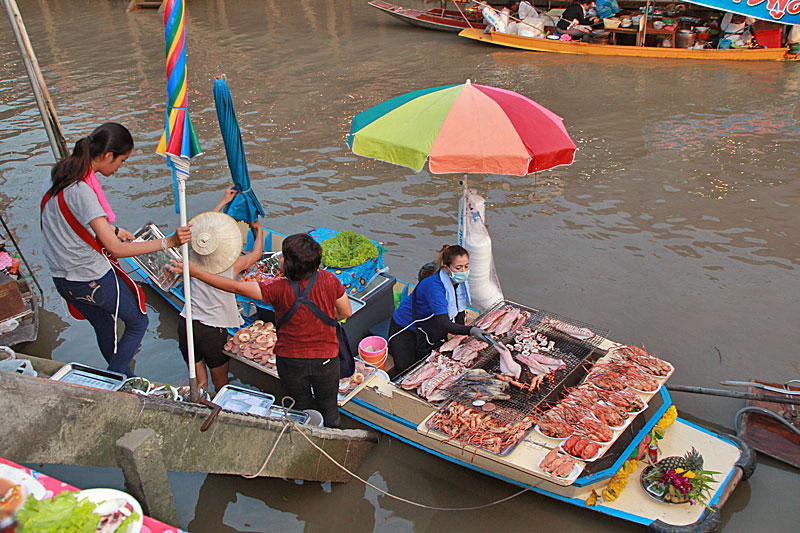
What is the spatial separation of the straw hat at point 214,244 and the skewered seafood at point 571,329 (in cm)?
295

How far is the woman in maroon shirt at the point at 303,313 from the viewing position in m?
3.76

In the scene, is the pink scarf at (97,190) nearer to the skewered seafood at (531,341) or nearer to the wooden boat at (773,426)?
the skewered seafood at (531,341)

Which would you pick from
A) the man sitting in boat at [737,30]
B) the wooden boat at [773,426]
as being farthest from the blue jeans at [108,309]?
the man sitting in boat at [737,30]

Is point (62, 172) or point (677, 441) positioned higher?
point (62, 172)

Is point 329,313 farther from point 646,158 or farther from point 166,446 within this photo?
point 646,158

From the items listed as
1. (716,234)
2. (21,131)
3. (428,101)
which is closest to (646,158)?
(716,234)

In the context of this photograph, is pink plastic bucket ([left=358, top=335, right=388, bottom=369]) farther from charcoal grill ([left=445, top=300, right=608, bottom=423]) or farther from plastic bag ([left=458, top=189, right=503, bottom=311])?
plastic bag ([left=458, top=189, right=503, bottom=311])

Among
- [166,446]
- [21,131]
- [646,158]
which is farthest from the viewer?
→ [21,131]

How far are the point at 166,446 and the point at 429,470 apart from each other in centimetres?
241

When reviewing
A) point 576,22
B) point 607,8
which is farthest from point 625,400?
point 607,8

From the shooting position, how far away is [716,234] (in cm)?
841

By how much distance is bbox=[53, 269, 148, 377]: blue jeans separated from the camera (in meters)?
4.39

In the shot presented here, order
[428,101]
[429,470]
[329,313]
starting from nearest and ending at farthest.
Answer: [329,313], [429,470], [428,101]

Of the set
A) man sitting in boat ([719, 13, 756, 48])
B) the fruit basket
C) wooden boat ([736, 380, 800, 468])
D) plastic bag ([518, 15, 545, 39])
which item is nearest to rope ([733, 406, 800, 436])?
→ wooden boat ([736, 380, 800, 468])
